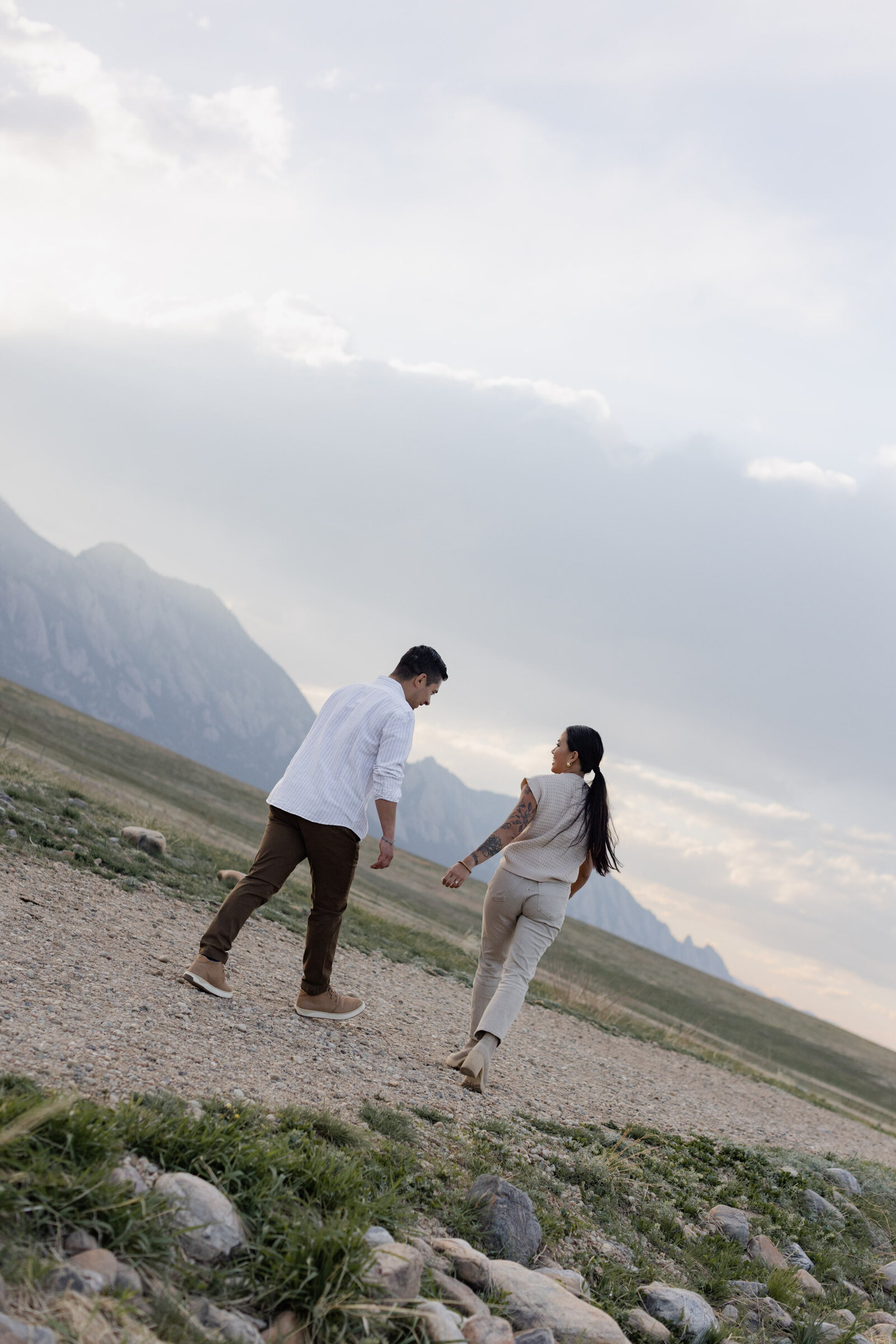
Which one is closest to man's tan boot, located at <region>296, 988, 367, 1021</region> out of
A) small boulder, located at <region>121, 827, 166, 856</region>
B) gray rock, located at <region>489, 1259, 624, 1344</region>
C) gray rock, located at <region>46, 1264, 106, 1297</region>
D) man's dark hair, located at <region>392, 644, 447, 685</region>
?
man's dark hair, located at <region>392, 644, 447, 685</region>

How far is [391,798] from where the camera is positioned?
618cm

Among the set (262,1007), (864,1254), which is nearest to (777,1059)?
(864,1254)

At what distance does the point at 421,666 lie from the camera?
6.77 metres

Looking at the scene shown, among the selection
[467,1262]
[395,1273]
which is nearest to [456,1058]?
[467,1262]

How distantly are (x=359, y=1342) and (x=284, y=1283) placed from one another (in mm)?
325

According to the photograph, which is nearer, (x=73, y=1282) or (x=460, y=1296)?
(x=73, y=1282)

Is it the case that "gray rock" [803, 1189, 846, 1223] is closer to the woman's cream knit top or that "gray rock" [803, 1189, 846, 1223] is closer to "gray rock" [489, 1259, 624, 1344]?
the woman's cream knit top

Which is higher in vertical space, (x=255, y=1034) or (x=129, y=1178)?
(x=129, y=1178)

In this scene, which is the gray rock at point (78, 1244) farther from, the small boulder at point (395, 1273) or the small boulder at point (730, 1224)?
the small boulder at point (730, 1224)

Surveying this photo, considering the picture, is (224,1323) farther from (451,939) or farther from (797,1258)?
(451,939)

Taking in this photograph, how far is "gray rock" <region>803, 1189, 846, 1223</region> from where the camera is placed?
6961mm

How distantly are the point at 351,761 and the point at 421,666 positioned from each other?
2.96 feet

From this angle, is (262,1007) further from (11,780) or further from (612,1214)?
(11,780)

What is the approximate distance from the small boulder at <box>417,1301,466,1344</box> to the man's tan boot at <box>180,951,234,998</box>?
3560 millimetres
